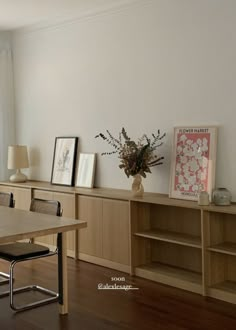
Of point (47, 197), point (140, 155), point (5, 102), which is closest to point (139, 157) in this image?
point (140, 155)

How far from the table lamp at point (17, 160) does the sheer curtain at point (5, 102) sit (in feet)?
1.22

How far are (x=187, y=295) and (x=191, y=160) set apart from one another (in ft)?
4.04

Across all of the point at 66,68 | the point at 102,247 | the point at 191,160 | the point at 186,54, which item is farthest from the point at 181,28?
the point at 102,247

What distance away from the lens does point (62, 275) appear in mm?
3805

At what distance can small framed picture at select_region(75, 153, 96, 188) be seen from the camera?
5.62 m

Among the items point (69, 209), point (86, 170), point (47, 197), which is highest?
point (86, 170)

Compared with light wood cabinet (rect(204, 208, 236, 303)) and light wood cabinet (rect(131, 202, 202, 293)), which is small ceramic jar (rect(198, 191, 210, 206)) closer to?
light wood cabinet (rect(204, 208, 236, 303))

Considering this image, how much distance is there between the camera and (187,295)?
421 cm

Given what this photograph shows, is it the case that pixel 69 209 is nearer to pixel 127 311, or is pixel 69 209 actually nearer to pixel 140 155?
pixel 140 155

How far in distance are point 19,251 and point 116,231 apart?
1221mm

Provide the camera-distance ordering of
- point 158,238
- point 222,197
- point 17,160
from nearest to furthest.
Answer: point 222,197, point 158,238, point 17,160

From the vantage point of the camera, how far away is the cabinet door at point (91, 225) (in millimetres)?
5118

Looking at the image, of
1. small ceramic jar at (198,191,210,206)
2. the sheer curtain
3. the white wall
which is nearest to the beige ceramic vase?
the white wall

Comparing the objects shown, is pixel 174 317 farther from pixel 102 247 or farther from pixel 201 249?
pixel 102 247
